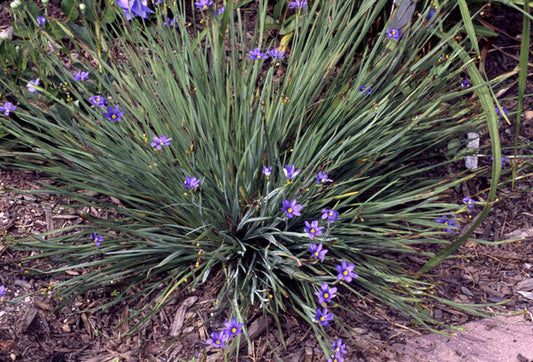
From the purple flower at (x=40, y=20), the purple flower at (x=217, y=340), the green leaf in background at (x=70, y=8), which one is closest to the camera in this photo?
the purple flower at (x=217, y=340)

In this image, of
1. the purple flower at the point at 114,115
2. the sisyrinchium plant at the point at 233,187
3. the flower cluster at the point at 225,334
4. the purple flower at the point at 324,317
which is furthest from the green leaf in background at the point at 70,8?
the purple flower at the point at 324,317

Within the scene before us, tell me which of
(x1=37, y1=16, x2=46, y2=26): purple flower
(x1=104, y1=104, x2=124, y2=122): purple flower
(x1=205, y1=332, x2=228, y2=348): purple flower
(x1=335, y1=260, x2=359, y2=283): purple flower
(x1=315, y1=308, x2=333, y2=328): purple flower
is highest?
(x1=37, y1=16, x2=46, y2=26): purple flower

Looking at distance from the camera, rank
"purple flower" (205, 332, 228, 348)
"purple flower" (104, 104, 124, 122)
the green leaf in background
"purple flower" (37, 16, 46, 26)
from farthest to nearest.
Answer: the green leaf in background < "purple flower" (37, 16, 46, 26) < "purple flower" (104, 104, 124, 122) < "purple flower" (205, 332, 228, 348)

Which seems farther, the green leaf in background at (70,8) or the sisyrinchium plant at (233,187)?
the green leaf in background at (70,8)

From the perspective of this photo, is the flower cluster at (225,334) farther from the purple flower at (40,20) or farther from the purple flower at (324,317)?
the purple flower at (40,20)

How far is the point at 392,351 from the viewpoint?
225 cm

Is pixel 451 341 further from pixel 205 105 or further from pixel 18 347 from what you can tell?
pixel 18 347

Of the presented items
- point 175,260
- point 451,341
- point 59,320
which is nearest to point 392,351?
point 451,341

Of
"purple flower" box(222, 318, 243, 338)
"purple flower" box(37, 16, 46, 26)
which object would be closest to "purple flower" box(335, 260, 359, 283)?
"purple flower" box(222, 318, 243, 338)

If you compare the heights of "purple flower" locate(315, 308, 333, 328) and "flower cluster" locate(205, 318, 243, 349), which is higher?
"purple flower" locate(315, 308, 333, 328)

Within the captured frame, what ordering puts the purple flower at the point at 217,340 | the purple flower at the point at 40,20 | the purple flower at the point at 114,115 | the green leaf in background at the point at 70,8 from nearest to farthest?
the purple flower at the point at 217,340, the purple flower at the point at 114,115, the purple flower at the point at 40,20, the green leaf in background at the point at 70,8

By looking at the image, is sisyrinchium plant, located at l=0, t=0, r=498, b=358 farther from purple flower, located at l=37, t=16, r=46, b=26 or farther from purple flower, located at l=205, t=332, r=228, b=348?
purple flower, located at l=37, t=16, r=46, b=26

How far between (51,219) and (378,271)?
1.81 meters

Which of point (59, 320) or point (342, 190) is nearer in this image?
point (59, 320)
